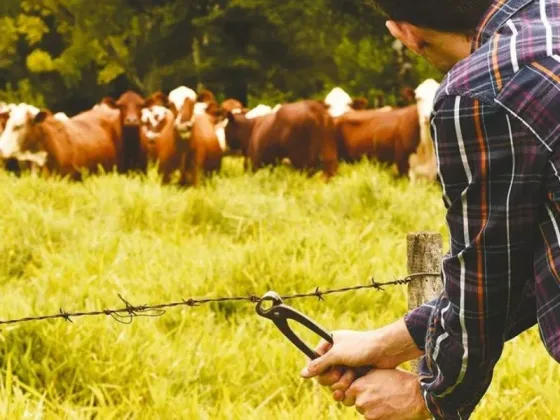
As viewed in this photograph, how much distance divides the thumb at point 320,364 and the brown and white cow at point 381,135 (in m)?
7.82

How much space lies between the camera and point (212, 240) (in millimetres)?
5570

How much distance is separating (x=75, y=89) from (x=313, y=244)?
16917 mm

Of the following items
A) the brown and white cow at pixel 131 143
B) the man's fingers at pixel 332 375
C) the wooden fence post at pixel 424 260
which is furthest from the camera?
the brown and white cow at pixel 131 143

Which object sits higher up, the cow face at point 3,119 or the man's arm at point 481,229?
the man's arm at point 481,229

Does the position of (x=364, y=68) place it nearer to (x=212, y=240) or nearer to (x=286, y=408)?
(x=212, y=240)

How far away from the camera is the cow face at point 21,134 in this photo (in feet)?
32.3

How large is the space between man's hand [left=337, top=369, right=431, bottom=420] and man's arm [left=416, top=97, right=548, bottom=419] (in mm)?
168

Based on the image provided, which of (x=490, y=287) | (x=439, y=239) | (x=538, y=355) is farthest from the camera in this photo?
(x=538, y=355)

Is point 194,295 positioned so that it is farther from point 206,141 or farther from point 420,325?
point 206,141

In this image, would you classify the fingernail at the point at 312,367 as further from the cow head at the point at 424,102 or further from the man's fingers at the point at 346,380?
the cow head at the point at 424,102

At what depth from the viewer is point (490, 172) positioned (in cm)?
117

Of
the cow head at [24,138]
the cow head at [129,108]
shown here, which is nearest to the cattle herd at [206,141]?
the cow head at [24,138]

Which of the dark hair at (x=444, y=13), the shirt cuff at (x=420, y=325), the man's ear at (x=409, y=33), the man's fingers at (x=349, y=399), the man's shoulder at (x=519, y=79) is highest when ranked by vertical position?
the dark hair at (x=444, y=13)

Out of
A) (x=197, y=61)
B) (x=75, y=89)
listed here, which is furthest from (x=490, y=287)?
(x=75, y=89)
